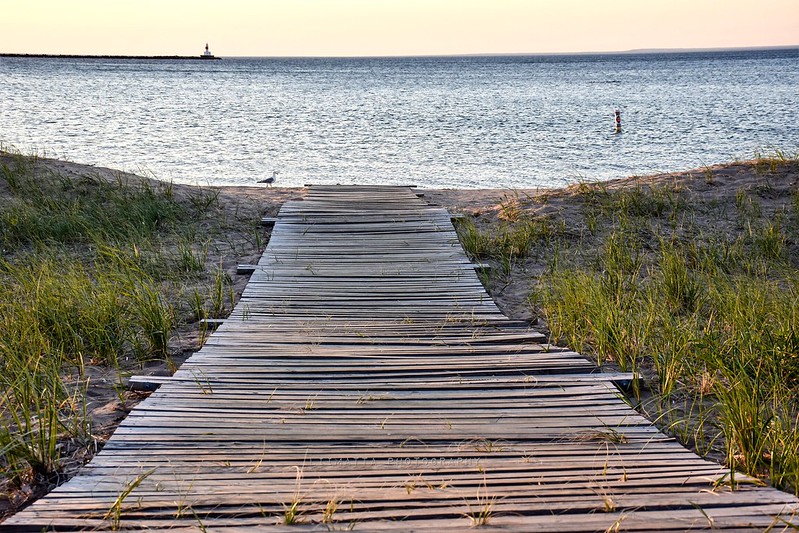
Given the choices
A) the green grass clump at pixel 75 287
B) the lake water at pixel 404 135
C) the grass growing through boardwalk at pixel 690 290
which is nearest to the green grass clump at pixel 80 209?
the green grass clump at pixel 75 287

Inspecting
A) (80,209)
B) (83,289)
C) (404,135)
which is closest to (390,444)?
(83,289)

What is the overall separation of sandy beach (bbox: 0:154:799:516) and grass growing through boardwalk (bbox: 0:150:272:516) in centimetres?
5

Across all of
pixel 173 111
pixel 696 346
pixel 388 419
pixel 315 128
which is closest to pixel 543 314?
pixel 696 346

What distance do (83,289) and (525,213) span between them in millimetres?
5313

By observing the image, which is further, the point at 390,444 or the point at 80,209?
the point at 80,209

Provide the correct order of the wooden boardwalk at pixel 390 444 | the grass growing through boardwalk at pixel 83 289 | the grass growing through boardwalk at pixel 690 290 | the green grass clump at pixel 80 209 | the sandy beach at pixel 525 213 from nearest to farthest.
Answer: the wooden boardwalk at pixel 390 444
the grass growing through boardwalk at pixel 83 289
the grass growing through boardwalk at pixel 690 290
the sandy beach at pixel 525 213
the green grass clump at pixel 80 209

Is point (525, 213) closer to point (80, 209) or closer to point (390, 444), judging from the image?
point (80, 209)

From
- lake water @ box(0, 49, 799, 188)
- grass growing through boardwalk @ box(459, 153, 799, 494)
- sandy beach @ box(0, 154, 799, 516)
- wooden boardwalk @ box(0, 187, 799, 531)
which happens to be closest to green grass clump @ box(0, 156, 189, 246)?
sandy beach @ box(0, 154, 799, 516)

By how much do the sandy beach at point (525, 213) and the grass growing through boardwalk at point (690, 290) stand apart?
3cm

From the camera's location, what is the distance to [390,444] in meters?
3.31

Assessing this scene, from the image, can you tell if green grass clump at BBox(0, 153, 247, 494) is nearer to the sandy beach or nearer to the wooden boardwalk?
the sandy beach

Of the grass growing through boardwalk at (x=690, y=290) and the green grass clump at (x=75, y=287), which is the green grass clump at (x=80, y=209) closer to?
the green grass clump at (x=75, y=287)

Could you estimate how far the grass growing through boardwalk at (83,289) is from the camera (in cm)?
349

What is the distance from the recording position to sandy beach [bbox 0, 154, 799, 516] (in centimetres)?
623
